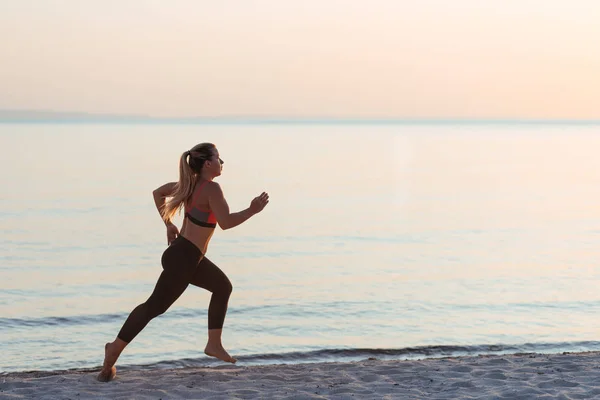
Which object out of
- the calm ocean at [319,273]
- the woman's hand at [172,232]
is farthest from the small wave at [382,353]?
the woman's hand at [172,232]

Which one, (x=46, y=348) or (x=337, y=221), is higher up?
(x=337, y=221)

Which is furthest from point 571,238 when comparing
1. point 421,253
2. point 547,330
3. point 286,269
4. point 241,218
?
point 241,218

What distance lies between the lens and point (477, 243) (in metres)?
20.9

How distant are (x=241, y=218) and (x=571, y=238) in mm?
16914

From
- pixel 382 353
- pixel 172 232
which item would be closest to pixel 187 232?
pixel 172 232

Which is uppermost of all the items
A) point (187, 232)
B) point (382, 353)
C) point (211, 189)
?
point (211, 189)

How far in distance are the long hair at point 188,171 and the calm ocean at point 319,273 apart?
3361 mm

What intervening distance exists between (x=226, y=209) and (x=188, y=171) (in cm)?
46

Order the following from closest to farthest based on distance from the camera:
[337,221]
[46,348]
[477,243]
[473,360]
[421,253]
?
[473,360] → [46,348] → [421,253] → [477,243] → [337,221]

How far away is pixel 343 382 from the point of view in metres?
7.38

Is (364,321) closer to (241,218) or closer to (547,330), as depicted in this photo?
(547,330)

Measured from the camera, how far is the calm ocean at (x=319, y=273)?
36.0ft

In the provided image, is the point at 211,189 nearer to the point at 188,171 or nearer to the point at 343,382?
the point at 188,171

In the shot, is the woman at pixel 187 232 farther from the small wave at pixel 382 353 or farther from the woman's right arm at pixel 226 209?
the small wave at pixel 382 353
